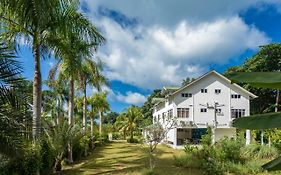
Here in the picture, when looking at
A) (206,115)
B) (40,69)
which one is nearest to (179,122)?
(206,115)

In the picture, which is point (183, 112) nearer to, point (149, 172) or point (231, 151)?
point (231, 151)

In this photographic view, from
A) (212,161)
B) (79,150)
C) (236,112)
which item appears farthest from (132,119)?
(212,161)

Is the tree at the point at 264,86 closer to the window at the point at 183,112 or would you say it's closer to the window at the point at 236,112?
the window at the point at 183,112

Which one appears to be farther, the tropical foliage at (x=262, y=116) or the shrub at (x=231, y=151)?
the shrub at (x=231, y=151)

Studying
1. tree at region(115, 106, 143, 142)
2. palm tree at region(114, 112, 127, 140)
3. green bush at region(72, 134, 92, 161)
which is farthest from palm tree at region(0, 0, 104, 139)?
palm tree at region(114, 112, 127, 140)

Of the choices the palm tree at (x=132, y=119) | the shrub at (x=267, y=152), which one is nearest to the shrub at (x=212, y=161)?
the shrub at (x=267, y=152)

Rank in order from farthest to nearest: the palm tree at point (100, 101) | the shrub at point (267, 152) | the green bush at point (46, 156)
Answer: the palm tree at point (100, 101)
the shrub at point (267, 152)
the green bush at point (46, 156)

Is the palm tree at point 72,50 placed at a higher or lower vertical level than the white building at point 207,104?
higher

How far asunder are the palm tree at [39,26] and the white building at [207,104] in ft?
66.4

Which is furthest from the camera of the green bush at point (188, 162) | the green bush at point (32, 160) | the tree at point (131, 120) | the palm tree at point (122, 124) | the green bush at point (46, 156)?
the palm tree at point (122, 124)

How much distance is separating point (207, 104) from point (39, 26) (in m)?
25.2

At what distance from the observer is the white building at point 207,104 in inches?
1405

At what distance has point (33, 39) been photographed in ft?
49.1

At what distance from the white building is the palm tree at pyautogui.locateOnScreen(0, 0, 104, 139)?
796 inches
